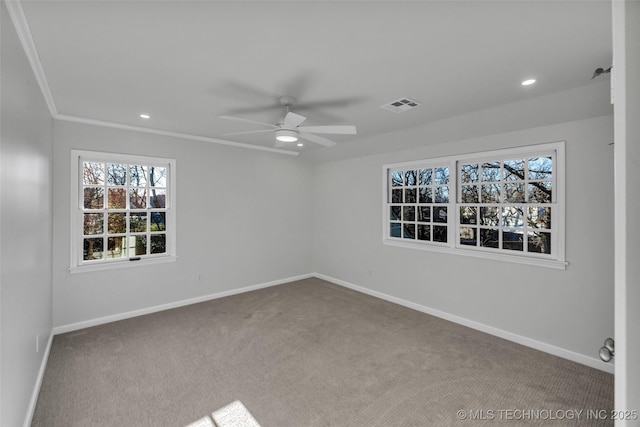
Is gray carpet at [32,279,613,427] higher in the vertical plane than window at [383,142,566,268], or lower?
lower

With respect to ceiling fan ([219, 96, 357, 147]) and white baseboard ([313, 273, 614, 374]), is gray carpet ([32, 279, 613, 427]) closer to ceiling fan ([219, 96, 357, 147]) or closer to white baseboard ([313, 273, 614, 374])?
white baseboard ([313, 273, 614, 374])

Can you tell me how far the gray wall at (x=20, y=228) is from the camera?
1467 mm

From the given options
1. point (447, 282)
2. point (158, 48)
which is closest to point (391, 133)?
point (447, 282)

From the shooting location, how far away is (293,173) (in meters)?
5.65

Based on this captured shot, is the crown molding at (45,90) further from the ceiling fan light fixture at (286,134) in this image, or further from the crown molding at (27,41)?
the ceiling fan light fixture at (286,134)

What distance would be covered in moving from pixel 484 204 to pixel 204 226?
4047 mm

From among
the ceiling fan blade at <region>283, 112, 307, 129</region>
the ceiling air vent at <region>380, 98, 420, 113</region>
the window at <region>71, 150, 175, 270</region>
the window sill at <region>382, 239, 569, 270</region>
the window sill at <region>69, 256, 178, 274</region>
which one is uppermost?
the ceiling air vent at <region>380, 98, 420, 113</region>

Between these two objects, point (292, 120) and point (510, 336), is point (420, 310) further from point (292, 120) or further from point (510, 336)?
point (292, 120)

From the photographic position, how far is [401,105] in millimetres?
2969

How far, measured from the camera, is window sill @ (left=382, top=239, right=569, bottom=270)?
2996mm

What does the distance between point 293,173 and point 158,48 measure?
3759 mm

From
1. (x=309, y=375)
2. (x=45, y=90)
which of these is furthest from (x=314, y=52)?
(x=309, y=375)

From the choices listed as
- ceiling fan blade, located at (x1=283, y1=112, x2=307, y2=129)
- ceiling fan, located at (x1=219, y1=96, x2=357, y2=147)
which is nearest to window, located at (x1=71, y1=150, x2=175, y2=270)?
ceiling fan, located at (x1=219, y1=96, x2=357, y2=147)

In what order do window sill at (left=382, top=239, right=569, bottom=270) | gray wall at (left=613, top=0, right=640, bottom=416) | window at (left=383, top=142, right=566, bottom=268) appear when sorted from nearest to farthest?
gray wall at (left=613, top=0, right=640, bottom=416)
window sill at (left=382, top=239, right=569, bottom=270)
window at (left=383, top=142, right=566, bottom=268)
